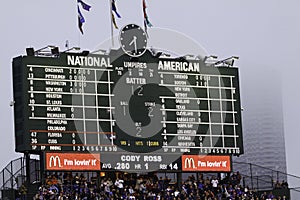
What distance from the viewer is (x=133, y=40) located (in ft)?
97.1

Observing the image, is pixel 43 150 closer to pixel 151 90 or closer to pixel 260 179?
pixel 151 90

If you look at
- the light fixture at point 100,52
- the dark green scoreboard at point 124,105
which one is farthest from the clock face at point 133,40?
the light fixture at point 100,52

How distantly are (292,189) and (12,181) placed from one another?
1015 centimetres

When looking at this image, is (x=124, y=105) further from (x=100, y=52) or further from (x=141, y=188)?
(x=141, y=188)

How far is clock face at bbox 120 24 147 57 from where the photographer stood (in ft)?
96.4

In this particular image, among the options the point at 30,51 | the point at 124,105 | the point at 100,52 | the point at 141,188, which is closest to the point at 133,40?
the point at 100,52

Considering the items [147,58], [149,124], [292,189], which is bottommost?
[292,189]

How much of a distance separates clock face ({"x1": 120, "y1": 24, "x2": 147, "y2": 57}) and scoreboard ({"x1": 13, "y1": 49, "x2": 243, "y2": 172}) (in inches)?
8.8

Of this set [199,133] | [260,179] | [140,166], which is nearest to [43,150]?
[140,166]

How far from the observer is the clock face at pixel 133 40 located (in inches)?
1156

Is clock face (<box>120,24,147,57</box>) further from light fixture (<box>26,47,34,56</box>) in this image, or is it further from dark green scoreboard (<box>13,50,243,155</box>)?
light fixture (<box>26,47,34,56</box>)

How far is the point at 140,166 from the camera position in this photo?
96.4 ft

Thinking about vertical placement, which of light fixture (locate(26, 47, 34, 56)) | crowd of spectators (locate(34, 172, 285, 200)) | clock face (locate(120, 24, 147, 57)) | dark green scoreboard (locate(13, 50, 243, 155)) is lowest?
crowd of spectators (locate(34, 172, 285, 200))

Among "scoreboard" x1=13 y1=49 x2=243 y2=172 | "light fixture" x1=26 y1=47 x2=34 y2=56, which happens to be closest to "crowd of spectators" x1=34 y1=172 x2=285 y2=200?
"scoreboard" x1=13 y1=49 x2=243 y2=172
